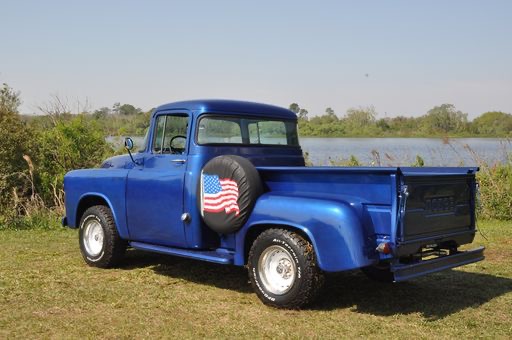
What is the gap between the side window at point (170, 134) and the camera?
6.91m

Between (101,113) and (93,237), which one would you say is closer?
(93,237)

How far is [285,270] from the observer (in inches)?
225

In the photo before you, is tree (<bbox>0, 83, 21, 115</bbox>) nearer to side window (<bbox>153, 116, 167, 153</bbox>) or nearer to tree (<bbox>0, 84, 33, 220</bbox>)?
tree (<bbox>0, 84, 33, 220</bbox>)

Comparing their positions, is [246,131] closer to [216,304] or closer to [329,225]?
[216,304]

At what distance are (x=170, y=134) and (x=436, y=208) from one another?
10.00ft

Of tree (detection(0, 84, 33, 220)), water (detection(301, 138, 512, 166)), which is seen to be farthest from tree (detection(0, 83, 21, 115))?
water (detection(301, 138, 512, 166))

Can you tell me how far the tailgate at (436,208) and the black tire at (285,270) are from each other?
788 millimetres

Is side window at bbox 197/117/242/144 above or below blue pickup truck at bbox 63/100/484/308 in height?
above

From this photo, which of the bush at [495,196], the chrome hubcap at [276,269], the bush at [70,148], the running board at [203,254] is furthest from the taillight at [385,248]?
the bush at [70,148]

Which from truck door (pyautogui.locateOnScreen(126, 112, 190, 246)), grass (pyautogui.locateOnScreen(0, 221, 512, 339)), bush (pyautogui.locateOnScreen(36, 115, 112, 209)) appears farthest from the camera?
bush (pyautogui.locateOnScreen(36, 115, 112, 209))

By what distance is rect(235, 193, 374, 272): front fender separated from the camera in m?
5.05

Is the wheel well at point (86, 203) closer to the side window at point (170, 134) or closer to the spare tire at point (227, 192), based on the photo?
the side window at point (170, 134)

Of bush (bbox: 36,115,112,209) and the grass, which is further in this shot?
bush (bbox: 36,115,112,209)

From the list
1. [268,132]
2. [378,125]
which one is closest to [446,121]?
[378,125]
